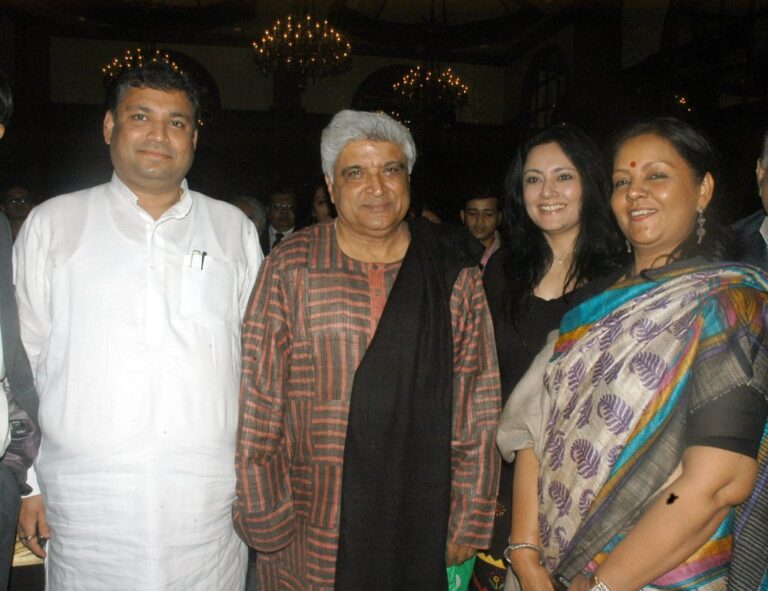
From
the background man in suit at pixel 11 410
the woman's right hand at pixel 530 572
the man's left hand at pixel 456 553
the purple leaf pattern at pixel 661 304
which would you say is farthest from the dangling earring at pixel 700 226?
the background man in suit at pixel 11 410

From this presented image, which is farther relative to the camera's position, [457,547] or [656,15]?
[656,15]

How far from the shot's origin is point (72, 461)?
1.90 meters

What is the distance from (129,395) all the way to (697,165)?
5.43ft

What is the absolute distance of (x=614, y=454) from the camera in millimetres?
1503

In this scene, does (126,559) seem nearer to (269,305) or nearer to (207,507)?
(207,507)

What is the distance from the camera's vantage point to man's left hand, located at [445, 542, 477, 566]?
1993 millimetres

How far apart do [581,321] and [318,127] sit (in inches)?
410

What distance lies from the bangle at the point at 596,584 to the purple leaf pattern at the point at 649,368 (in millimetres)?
449

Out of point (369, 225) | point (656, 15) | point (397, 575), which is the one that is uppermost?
point (656, 15)

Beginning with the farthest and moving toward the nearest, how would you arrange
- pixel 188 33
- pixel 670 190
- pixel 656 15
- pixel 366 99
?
pixel 366 99 < pixel 188 33 < pixel 656 15 < pixel 670 190

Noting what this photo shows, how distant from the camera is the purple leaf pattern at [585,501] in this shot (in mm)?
1549

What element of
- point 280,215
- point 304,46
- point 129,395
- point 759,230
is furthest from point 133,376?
point 304,46

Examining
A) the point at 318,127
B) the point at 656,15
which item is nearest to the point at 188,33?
the point at 318,127

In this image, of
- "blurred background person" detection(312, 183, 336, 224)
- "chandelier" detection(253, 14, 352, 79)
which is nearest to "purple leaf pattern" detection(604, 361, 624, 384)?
"blurred background person" detection(312, 183, 336, 224)
